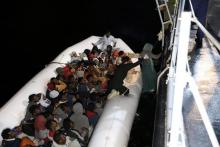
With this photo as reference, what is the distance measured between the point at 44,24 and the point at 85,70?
14.4 ft

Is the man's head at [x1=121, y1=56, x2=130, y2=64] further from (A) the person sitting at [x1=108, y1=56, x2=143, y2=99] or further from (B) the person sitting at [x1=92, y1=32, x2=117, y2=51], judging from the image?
(B) the person sitting at [x1=92, y1=32, x2=117, y2=51]

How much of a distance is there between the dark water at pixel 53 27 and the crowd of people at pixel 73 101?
6.85 ft

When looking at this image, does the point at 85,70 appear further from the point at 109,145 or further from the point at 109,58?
the point at 109,145

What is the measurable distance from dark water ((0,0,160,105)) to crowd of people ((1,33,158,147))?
2.09 metres

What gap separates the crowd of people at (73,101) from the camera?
3856mm

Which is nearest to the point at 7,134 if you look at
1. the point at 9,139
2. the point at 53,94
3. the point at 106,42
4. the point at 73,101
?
the point at 9,139

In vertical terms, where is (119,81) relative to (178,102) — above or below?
below

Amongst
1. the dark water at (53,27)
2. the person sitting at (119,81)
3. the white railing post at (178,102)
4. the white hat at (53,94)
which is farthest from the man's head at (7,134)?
the white railing post at (178,102)

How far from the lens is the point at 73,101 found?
175 inches

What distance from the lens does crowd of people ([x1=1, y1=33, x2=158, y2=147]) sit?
3856 mm

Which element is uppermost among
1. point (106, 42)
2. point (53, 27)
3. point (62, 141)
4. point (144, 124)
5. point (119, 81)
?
point (53, 27)

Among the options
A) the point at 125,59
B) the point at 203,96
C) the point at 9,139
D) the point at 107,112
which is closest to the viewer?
the point at 203,96

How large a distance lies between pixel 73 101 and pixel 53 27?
4.78 m

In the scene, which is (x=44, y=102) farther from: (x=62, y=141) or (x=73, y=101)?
(x=62, y=141)
